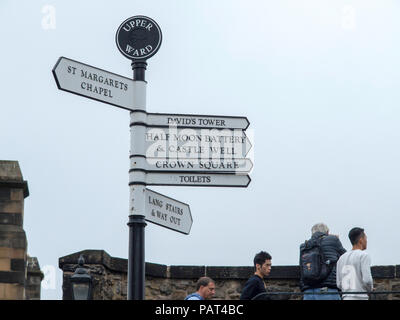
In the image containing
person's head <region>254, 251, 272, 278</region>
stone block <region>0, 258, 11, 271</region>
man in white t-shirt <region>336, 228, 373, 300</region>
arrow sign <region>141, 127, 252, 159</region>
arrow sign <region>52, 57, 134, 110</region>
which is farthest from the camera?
stone block <region>0, 258, 11, 271</region>

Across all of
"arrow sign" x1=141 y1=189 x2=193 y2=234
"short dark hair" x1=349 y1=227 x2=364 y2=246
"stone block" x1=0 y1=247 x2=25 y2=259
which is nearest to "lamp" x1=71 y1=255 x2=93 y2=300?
"arrow sign" x1=141 y1=189 x2=193 y2=234

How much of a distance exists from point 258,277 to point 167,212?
3.88 ft

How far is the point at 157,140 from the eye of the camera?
33.1ft

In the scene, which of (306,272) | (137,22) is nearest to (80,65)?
(137,22)

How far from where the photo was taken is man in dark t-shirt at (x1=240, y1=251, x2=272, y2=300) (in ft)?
33.7

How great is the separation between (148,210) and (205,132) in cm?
100

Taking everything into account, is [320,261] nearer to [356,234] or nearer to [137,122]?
[356,234]

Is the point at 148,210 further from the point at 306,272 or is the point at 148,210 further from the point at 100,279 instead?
the point at 100,279

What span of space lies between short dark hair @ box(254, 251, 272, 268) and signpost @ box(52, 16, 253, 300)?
823 millimetres

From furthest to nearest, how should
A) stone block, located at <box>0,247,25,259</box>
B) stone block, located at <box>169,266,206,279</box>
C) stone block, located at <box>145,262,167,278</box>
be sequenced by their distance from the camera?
1. stone block, located at <box>0,247,25,259</box>
2. stone block, located at <box>169,266,206,279</box>
3. stone block, located at <box>145,262,167,278</box>

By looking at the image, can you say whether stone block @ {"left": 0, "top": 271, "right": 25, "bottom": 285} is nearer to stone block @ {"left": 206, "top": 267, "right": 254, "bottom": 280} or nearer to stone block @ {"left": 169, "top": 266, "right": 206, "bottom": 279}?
stone block @ {"left": 169, "top": 266, "right": 206, "bottom": 279}

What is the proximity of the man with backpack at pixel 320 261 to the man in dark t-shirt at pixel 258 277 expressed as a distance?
492 mm

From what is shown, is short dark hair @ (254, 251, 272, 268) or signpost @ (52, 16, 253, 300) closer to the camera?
signpost @ (52, 16, 253, 300)

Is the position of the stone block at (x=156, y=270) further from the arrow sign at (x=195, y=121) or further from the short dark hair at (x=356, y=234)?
the short dark hair at (x=356, y=234)
